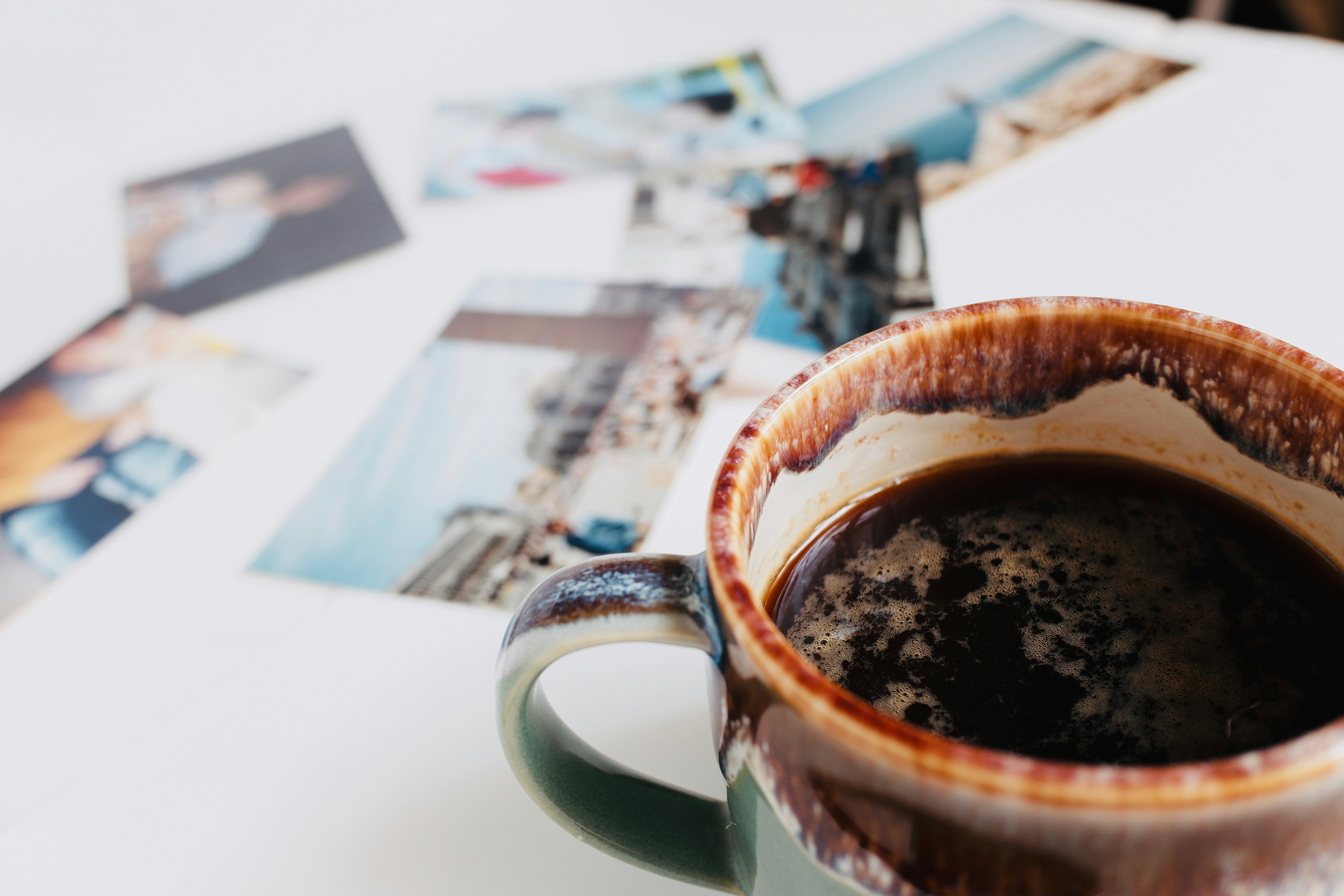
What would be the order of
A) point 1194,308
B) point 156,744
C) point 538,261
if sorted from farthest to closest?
point 538,261 → point 1194,308 → point 156,744

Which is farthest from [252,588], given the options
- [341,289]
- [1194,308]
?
[1194,308]

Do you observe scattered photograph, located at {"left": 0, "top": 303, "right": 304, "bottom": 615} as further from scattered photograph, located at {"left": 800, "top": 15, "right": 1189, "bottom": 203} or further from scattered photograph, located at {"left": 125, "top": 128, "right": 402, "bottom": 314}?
scattered photograph, located at {"left": 800, "top": 15, "right": 1189, "bottom": 203}

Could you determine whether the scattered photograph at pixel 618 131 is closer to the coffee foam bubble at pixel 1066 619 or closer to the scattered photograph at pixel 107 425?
the scattered photograph at pixel 107 425

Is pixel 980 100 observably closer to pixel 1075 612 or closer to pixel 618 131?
pixel 618 131

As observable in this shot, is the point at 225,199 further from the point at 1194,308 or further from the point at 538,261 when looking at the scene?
the point at 1194,308

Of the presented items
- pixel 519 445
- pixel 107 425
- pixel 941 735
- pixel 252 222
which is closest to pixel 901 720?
pixel 941 735

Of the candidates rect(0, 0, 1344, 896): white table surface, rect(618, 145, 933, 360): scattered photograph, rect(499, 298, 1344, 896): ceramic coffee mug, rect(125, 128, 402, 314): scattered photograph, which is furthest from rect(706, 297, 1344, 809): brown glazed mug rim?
rect(125, 128, 402, 314): scattered photograph

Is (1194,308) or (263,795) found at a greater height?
(1194,308)

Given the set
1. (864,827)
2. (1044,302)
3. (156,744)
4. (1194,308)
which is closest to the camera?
(864,827)
